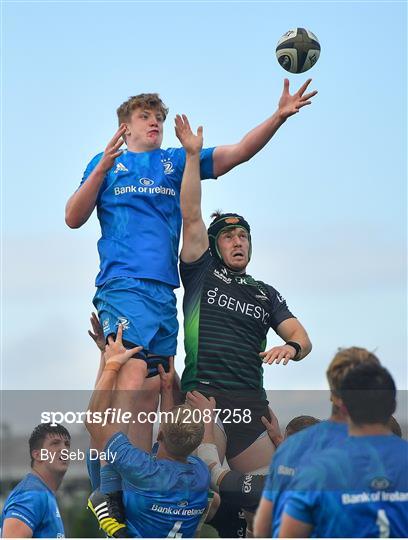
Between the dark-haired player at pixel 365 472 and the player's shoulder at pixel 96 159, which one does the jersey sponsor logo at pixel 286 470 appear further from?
the player's shoulder at pixel 96 159

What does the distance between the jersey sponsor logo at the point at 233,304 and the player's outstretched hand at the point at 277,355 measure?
599mm

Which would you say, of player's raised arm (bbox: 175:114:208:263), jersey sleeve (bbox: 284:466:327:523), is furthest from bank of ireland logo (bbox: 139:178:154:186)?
jersey sleeve (bbox: 284:466:327:523)

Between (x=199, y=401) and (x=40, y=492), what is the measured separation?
58.6 inches

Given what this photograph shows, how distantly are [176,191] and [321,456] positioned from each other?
140 inches

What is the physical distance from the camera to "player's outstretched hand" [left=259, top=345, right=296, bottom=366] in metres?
8.34

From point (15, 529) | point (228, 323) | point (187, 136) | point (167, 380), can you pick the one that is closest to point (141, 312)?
point (167, 380)

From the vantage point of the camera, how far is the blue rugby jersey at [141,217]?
8539 mm

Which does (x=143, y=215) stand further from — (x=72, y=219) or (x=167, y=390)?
(x=167, y=390)

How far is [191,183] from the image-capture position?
8.55 metres

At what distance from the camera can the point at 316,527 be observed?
18.6 feet

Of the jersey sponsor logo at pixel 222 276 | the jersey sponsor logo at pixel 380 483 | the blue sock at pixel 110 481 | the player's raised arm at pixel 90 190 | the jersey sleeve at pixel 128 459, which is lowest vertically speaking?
the blue sock at pixel 110 481

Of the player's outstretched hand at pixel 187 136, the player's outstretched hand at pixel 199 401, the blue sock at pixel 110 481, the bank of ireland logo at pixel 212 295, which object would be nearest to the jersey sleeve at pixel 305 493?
the blue sock at pixel 110 481

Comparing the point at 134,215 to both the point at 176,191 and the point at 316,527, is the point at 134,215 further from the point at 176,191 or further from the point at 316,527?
the point at 316,527

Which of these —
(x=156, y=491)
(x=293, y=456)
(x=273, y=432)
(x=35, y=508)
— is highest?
(x=293, y=456)
